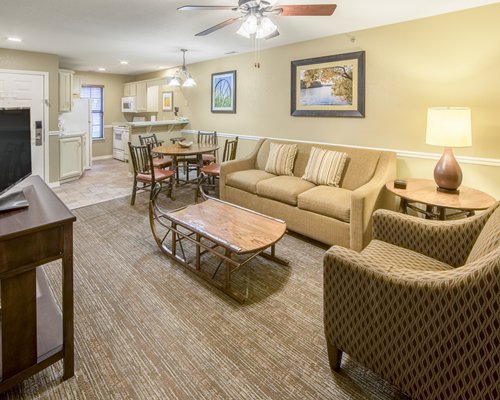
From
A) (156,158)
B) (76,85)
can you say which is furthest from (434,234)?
(76,85)

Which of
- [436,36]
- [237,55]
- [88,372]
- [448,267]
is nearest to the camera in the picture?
[88,372]

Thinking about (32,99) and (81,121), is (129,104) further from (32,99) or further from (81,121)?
(32,99)

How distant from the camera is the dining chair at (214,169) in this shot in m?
4.93

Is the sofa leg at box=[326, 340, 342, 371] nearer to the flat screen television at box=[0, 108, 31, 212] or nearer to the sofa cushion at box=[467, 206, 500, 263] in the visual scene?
the sofa cushion at box=[467, 206, 500, 263]

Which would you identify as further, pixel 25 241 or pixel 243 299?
pixel 243 299

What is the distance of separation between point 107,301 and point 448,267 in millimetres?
2329

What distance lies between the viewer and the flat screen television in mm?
1606

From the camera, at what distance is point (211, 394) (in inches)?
62.2

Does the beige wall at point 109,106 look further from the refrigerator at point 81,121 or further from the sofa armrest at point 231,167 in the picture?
the sofa armrest at point 231,167

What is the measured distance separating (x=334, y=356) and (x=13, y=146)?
2.06 meters

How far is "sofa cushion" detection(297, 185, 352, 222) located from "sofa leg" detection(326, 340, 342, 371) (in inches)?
62.3

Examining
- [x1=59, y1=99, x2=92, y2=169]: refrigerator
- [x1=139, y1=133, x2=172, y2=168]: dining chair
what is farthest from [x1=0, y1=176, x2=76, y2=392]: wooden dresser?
[x1=59, y1=99, x2=92, y2=169]: refrigerator

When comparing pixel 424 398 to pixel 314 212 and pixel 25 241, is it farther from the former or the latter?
pixel 314 212

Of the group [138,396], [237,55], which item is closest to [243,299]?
[138,396]
